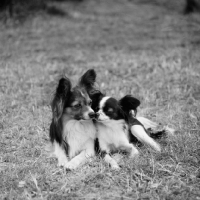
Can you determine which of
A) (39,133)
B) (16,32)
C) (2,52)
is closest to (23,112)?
(39,133)

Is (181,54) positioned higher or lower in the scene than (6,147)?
higher

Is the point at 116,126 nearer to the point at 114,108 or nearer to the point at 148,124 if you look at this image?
the point at 114,108

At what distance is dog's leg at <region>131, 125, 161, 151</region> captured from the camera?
4.83 m

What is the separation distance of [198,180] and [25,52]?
8147 mm

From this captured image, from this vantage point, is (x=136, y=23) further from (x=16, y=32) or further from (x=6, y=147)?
(x=6, y=147)

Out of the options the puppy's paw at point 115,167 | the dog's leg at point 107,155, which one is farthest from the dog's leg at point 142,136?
the puppy's paw at point 115,167

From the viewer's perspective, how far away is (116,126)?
189 inches

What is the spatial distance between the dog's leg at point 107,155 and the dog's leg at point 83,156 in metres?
0.14

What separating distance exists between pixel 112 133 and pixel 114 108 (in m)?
0.36

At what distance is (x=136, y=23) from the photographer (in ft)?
48.8

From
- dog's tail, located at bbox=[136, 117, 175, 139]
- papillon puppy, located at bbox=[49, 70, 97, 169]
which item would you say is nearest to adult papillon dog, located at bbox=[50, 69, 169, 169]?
papillon puppy, located at bbox=[49, 70, 97, 169]

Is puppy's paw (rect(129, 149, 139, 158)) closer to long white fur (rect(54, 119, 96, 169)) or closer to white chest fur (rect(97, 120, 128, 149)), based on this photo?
white chest fur (rect(97, 120, 128, 149))

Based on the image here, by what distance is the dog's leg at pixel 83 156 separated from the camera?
4371mm

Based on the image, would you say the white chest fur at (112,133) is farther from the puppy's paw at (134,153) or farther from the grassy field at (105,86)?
the grassy field at (105,86)
